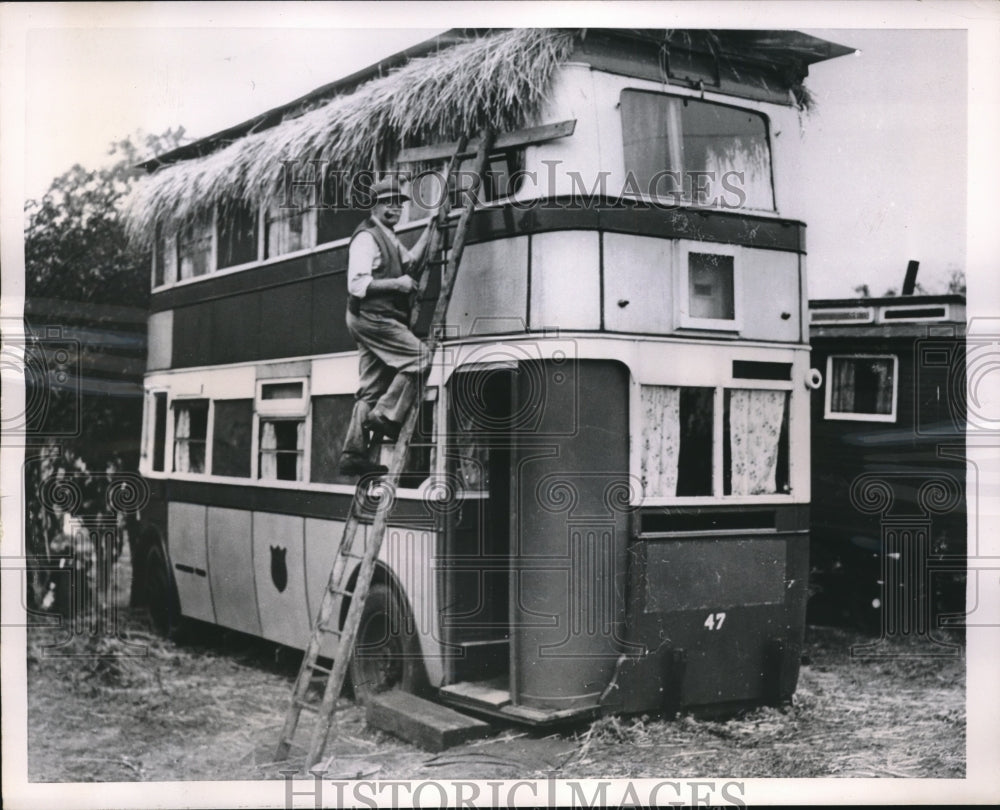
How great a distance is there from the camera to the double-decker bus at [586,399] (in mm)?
4004

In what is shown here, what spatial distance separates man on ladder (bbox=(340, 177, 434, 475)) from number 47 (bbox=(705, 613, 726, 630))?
1478mm

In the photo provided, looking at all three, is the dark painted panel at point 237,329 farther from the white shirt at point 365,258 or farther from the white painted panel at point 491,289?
the white painted panel at point 491,289

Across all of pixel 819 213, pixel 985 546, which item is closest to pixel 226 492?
pixel 819 213

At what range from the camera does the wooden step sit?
4031mm

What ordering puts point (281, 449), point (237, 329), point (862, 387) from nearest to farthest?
point (862, 387), point (281, 449), point (237, 329)

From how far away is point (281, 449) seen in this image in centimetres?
436

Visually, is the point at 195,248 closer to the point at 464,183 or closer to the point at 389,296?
the point at 389,296

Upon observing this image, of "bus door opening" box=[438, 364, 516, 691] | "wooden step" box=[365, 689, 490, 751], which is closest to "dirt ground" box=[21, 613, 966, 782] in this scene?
"wooden step" box=[365, 689, 490, 751]

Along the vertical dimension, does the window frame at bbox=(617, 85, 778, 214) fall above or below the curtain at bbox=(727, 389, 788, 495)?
above

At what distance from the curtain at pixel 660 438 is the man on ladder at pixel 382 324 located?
93 cm

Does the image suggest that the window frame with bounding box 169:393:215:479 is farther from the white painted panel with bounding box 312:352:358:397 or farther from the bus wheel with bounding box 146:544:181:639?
the white painted panel with bounding box 312:352:358:397

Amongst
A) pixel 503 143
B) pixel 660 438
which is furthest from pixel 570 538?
pixel 503 143

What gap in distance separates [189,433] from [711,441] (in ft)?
7.40

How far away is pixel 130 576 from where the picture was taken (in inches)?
172
